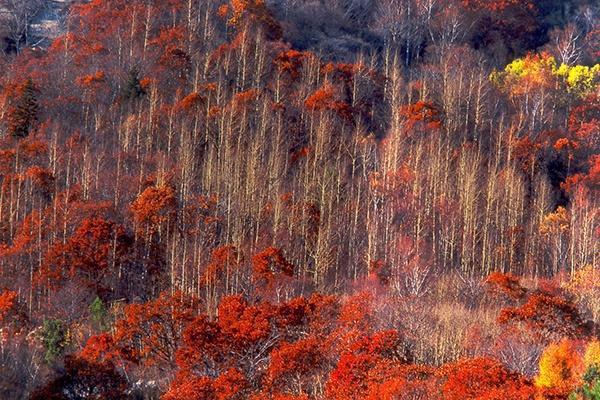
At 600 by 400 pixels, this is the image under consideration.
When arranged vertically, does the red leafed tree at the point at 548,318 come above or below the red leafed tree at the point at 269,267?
below

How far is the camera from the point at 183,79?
4100cm

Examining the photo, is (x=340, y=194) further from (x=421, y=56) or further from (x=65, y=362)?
(x=421, y=56)

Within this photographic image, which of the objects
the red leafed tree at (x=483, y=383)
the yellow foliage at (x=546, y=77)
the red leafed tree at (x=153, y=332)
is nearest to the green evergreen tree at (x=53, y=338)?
the red leafed tree at (x=153, y=332)

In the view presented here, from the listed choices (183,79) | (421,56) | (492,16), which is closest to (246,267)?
(183,79)

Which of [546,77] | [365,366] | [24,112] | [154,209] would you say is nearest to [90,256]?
[154,209]

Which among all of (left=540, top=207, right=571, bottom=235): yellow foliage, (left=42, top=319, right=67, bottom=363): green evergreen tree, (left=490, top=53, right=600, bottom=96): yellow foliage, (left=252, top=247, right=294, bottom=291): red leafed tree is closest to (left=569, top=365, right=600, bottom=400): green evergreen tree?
(left=252, top=247, right=294, bottom=291): red leafed tree

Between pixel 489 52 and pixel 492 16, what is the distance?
12.0ft

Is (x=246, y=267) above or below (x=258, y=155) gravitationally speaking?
below

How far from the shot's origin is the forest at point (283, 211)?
22.1 meters

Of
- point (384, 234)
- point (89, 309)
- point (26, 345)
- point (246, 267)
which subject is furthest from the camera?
point (384, 234)

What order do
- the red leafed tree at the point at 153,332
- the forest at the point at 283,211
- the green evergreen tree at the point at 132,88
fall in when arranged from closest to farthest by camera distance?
the forest at the point at 283,211
the red leafed tree at the point at 153,332
the green evergreen tree at the point at 132,88

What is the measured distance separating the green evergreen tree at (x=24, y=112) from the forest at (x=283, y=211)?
0.15 m

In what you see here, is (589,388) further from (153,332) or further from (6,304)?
(6,304)

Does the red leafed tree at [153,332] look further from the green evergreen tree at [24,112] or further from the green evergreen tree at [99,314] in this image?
the green evergreen tree at [24,112]
